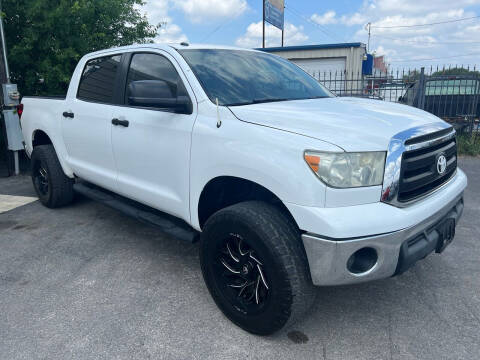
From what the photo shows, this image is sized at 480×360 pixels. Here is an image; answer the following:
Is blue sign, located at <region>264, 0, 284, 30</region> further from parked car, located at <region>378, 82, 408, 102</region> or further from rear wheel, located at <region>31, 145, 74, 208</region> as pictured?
rear wheel, located at <region>31, 145, 74, 208</region>

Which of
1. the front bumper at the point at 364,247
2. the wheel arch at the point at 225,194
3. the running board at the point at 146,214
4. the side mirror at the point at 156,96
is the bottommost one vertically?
the running board at the point at 146,214

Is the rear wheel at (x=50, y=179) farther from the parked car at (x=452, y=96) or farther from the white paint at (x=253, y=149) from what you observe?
the parked car at (x=452, y=96)

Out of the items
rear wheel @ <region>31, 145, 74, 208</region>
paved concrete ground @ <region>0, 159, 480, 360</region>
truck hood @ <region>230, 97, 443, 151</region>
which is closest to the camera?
truck hood @ <region>230, 97, 443, 151</region>

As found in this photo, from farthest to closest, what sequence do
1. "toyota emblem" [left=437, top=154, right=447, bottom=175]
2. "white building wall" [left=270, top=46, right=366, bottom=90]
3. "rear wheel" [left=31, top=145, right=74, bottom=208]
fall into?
1. "white building wall" [left=270, top=46, right=366, bottom=90]
2. "rear wheel" [left=31, top=145, right=74, bottom=208]
3. "toyota emblem" [left=437, top=154, right=447, bottom=175]

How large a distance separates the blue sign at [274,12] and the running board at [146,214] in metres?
21.7

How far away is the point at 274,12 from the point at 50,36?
2007 cm

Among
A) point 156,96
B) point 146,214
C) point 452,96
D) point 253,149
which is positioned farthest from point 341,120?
point 452,96

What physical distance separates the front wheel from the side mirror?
33.1 inches

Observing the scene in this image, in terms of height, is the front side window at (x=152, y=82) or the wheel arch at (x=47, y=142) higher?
the front side window at (x=152, y=82)

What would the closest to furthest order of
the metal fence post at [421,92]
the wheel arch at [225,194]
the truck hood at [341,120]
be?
the truck hood at [341,120]
the wheel arch at [225,194]
the metal fence post at [421,92]

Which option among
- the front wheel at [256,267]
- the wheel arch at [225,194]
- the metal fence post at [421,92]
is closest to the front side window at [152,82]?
the wheel arch at [225,194]

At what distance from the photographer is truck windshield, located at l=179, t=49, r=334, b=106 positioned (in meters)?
2.94

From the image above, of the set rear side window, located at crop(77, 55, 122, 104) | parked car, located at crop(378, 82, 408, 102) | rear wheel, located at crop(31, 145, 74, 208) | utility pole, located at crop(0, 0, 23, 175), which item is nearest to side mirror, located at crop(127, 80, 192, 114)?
rear side window, located at crop(77, 55, 122, 104)

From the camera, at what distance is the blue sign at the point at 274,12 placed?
23.7m
